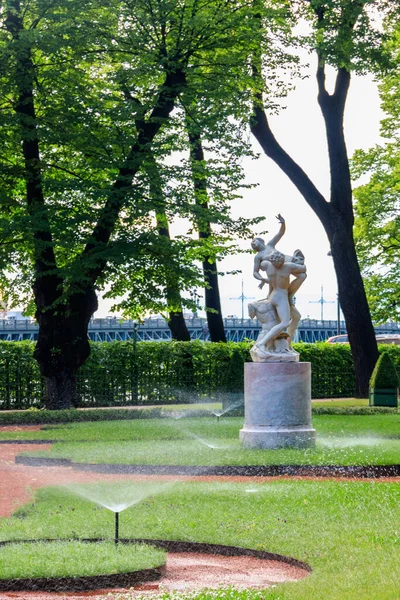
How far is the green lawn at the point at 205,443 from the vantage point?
16.0 meters

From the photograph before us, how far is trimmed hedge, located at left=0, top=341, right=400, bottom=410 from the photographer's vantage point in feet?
101

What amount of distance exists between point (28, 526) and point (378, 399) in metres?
20.5

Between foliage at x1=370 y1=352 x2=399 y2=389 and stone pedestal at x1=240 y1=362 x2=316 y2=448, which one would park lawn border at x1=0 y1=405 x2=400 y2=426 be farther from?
stone pedestal at x1=240 y1=362 x2=316 y2=448

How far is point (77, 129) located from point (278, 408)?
10.8m

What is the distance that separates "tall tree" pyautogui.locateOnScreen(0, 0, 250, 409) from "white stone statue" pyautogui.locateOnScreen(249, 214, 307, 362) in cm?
699

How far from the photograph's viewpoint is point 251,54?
99.0 ft

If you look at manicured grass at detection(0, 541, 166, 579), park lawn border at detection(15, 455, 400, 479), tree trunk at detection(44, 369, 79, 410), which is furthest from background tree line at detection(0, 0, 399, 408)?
manicured grass at detection(0, 541, 166, 579)

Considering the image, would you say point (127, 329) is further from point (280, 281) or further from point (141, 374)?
point (280, 281)

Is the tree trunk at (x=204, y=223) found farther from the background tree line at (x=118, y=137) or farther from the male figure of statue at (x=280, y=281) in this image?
the male figure of statue at (x=280, y=281)

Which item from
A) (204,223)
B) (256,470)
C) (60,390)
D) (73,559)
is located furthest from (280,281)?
(73,559)

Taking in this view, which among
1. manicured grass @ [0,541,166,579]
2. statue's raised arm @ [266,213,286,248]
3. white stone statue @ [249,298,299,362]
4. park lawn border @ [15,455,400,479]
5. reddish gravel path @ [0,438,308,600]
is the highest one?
statue's raised arm @ [266,213,286,248]

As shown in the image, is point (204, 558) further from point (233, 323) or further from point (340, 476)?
point (233, 323)

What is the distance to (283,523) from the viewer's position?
33.9 ft

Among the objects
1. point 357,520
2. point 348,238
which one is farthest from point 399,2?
point 357,520
